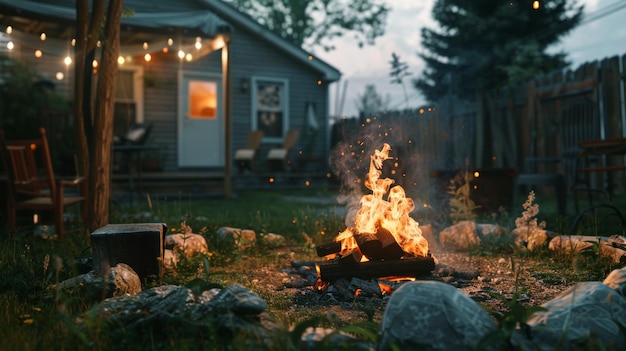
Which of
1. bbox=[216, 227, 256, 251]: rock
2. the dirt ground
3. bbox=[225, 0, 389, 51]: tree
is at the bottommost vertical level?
the dirt ground

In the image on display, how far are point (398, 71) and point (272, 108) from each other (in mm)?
6261

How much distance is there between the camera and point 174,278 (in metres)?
3.88

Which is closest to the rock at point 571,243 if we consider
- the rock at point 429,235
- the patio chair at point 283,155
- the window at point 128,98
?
the rock at point 429,235

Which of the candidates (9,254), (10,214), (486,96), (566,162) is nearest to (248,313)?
(9,254)

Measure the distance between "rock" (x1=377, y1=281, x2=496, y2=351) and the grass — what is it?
14 cm

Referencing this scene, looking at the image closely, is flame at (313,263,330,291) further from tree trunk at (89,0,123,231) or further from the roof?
the roof

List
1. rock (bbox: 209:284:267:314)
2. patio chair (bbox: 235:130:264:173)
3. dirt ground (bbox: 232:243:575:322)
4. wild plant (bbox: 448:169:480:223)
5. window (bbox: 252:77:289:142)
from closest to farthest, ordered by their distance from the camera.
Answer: rock (bbox: 209:284:267:314) < dirt ground (bbox: 232:243:575:322) < wild plant (bbox: 448:169:480:223) < patio chair (bbox: 235:130:264:173) < window (bbox: 252:77:289:142)

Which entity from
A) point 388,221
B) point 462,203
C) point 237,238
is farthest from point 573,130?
point 237,238

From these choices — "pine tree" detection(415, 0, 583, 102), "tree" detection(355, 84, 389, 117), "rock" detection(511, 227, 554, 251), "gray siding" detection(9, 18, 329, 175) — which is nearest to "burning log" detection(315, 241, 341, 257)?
"rock" detection(511, 227, 554, 251)

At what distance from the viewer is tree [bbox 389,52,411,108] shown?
32.0 feet

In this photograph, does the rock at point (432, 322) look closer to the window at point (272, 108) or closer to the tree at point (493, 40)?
the window at point (272, 108)

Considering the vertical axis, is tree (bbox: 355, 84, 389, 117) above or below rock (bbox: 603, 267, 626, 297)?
above

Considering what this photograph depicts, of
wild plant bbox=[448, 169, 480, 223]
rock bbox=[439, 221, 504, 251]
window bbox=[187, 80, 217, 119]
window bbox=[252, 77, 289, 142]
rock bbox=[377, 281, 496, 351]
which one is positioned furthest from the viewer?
window bbox=[252, 77, 289, 142]

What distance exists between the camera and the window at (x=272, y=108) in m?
15.3
